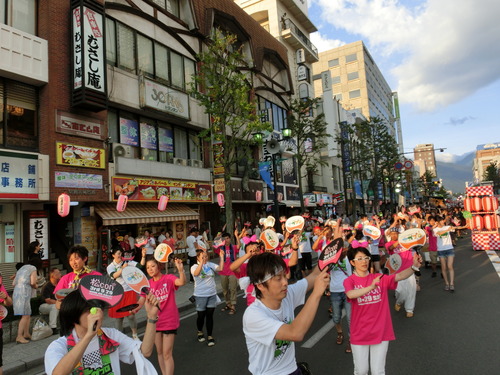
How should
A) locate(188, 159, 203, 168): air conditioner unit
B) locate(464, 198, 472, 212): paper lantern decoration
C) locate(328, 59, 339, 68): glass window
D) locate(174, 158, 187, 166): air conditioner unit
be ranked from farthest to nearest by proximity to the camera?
1. locate(328, 59, 339, 68): glass window
2. locate(188, 159, 203, 168): air conditioner unit
3. locate(174, 158, 187, 166): air conditioner unit
4. locate(464, 198, 472, 212): paper lantern decoration

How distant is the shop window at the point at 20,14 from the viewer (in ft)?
37.5

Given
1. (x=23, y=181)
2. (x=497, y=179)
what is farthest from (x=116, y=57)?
(x=497, y=179)

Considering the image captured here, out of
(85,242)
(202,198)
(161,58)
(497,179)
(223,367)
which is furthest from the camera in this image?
(497,179)

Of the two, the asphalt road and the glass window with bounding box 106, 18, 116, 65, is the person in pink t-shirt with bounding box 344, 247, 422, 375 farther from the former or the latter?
the glass window with bounding box 106, 18, 116, 65

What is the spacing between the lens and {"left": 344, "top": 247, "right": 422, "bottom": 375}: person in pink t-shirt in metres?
3.57

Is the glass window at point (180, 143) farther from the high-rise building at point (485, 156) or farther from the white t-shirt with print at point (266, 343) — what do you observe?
the high-rise building at point (485, 156)

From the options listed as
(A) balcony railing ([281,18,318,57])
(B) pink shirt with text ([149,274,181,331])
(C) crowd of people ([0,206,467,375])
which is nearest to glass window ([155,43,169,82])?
(C) crowd of people ([0,206,467,375])

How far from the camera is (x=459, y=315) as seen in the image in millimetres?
6715

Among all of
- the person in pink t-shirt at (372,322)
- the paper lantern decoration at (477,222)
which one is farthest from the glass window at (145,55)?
the paper lantern decoration at (477,222)

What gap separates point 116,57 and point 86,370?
15486 millimetres

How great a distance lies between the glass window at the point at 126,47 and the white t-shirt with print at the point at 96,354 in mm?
15271

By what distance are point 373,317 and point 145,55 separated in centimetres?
1670

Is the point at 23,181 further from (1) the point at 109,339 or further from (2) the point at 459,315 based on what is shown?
(2) the point at 459,315

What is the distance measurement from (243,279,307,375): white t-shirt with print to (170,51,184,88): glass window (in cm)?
1757
